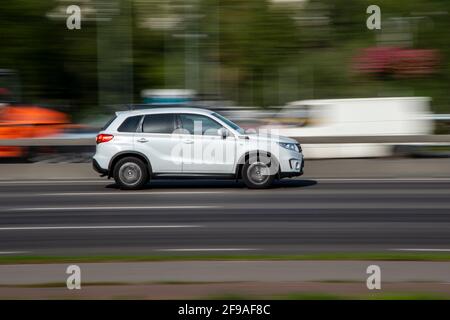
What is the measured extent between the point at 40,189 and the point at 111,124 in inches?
84.3

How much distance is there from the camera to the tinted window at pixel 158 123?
17016 millimetres

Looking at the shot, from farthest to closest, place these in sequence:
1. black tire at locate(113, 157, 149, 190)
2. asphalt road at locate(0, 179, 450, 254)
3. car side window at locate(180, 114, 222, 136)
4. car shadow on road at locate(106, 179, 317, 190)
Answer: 1. car shadow on road at locate(106, 179, 317, 190)
2. black tire at locate(113, 157, 149, 190)
3. car side window at locate(180, 114, 222, 136)
4. asphalt road at locate(0, 179, 450, 254)

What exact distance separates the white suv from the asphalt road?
364mm

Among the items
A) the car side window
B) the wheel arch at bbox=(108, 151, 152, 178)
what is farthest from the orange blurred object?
the car side window

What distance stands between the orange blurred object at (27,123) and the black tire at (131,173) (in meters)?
8.22

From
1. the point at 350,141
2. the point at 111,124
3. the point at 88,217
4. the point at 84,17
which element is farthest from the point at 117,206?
the point at 84,17

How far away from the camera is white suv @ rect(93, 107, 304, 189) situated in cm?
1675

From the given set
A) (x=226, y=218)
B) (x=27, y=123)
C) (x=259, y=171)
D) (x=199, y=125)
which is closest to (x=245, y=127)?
(x=199, y=125)

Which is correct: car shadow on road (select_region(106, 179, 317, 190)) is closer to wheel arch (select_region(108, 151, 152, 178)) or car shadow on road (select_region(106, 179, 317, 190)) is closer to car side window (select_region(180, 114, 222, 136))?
wheel arch (select_region(108, 151, 152, 178))

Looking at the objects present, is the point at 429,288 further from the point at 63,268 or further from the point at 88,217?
the point at 88,217

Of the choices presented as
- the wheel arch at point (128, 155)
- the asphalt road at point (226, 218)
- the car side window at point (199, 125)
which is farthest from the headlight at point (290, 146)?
the wheel arch at point (128, 155)

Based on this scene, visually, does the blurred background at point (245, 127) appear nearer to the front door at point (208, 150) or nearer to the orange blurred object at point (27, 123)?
the orange blurred object at point (27, 123)

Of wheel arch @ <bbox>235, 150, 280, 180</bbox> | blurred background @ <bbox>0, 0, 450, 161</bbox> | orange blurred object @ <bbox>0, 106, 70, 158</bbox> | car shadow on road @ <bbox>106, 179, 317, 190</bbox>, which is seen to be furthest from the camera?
blurred background @ <bbox>0, 0, 450, 161</bbox>

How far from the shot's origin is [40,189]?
709 inches
